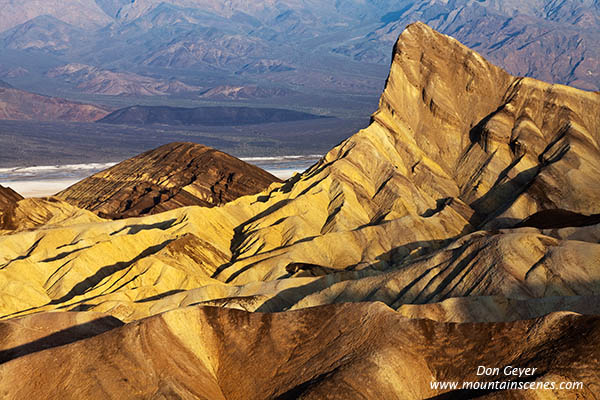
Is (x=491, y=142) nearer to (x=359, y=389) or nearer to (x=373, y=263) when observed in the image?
(x=373, y=263)

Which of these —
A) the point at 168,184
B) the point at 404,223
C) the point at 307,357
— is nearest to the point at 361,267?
the point at 404,223

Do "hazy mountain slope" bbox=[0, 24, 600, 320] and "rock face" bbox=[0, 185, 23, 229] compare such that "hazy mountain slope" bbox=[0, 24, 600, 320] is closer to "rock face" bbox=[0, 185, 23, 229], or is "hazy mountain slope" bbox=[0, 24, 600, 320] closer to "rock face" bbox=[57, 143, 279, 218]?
"rock face" bbox=[0, 185, 23, 229]

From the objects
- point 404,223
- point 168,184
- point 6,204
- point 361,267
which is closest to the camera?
point 361,267

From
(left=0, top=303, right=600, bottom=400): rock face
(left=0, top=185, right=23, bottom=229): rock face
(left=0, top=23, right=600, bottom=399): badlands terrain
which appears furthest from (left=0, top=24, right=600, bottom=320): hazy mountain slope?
(left=0, top=185, right=23, bottom=229): rock face

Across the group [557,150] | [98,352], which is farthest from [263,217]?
[98,352]

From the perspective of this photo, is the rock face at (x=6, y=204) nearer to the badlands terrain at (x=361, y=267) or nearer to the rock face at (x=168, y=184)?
the badlands terrain at (x=361, y=267)

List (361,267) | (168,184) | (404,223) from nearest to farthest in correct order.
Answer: (361,267), (404,223), (168,184)

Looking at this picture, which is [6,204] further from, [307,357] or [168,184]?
[307,357]
